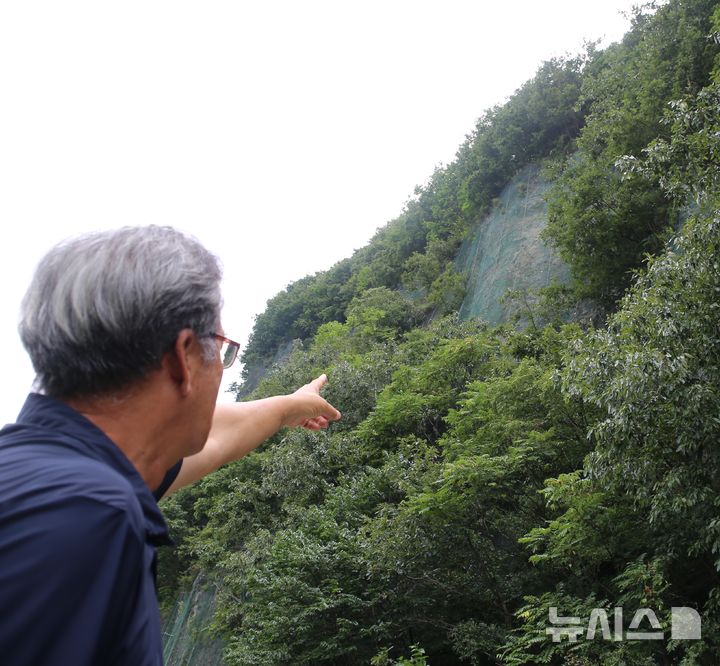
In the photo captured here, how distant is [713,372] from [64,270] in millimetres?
6527

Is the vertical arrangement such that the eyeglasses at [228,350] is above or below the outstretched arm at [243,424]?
above

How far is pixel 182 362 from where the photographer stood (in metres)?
1.01

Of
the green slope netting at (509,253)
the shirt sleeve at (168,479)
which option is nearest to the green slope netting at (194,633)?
the green slope netting at (509,253)

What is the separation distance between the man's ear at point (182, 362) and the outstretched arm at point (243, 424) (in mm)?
511

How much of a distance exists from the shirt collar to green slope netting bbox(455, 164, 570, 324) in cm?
1741

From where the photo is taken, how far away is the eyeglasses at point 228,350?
46.3 inches

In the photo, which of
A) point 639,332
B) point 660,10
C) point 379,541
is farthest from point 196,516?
point 660,10

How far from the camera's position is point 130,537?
0.76 metres

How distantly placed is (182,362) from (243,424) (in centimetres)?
83

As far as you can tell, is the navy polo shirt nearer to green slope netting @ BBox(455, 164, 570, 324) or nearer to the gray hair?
the gray hair

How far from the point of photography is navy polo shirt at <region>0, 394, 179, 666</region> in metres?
0.68

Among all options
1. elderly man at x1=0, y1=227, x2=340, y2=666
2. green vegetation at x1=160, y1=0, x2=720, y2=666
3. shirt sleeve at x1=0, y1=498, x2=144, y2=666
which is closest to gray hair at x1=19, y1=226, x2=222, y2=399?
elderly man at x1=0, y1=227, x2=340, y2=666

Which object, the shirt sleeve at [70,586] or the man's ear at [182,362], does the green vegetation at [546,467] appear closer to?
the man's ear at [182,362]

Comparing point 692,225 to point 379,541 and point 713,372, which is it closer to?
point 713,372
